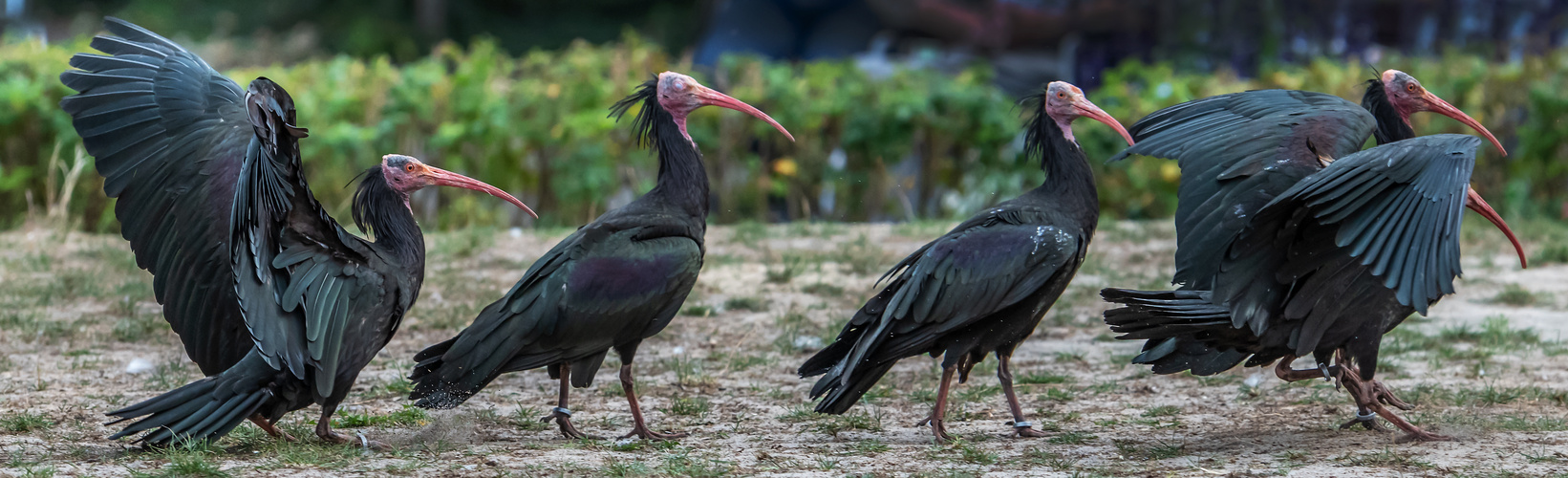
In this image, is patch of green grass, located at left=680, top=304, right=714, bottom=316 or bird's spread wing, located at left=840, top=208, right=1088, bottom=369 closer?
bird's spread wing, located at left=840, top=208, right=1088, bottom=369

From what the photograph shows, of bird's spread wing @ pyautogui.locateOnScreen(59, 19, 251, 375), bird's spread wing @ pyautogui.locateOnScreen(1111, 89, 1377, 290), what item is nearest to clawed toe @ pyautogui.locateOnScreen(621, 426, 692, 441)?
bird's spread wing @ pyautogui.locateOnScreen(59, 19, 251, 375)

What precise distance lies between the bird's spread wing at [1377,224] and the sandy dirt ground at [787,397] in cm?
55

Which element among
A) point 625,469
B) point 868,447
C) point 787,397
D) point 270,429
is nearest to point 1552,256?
point 787,397

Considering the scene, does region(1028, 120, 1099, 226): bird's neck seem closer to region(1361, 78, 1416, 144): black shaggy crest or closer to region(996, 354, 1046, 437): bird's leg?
region(996, 354, 1046, 437): bird's leg

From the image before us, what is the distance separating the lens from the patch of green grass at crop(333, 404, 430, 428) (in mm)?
5016

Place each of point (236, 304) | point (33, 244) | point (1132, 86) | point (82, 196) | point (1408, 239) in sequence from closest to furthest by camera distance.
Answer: point (1408, 239)
point (236, 304)
point (33, 244)
point (82, 196)
point (1132, 86)

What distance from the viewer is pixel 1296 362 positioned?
6.52 metres

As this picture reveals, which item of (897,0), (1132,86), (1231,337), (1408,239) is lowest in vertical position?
(1231,337)

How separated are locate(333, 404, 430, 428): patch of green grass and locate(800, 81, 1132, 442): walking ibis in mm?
1349

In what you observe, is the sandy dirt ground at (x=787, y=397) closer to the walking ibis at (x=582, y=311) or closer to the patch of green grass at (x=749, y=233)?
the walking ibis at (x=582, y=311)

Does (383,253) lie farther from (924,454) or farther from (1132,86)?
(1132,86)

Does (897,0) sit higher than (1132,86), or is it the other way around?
(897,0)

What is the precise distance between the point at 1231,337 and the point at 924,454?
3.50ft

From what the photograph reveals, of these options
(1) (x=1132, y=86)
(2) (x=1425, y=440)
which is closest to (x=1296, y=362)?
(2) (x=1425, y=440)
